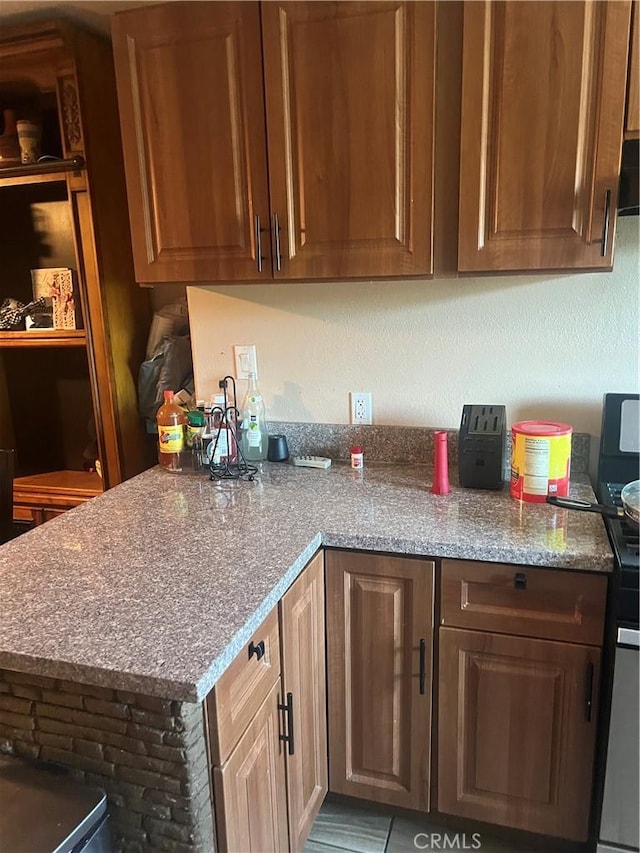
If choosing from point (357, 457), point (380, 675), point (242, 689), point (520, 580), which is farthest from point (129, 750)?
point (357, 457)

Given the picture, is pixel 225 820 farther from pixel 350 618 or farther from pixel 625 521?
pixel 625 521

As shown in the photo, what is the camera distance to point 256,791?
1.21 metres

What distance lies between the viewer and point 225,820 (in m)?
1.08

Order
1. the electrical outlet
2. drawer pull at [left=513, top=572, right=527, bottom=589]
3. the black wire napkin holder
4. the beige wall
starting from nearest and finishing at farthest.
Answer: drawer pull at [left=513, top=572, right=527, bottom=589]
the beige wall
the black wire napkin holder
the electrical outlet

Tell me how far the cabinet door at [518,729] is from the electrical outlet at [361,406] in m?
0.78

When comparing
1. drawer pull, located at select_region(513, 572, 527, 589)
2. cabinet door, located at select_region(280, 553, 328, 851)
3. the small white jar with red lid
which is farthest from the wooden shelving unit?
drawer pull, located at select_region(513, 572, 527, 589)

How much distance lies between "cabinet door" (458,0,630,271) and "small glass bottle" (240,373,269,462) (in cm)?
91

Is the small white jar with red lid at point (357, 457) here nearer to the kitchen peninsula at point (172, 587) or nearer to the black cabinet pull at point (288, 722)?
the kitchen peninsula at point (172, 587)

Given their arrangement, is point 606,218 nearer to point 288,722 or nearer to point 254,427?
point 254,427

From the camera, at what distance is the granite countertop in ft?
3.37

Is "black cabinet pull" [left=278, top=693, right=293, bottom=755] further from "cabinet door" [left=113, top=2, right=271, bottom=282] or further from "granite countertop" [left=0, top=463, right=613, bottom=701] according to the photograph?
"cabinet door" [left=113, top=2, right=271, bottom=282]

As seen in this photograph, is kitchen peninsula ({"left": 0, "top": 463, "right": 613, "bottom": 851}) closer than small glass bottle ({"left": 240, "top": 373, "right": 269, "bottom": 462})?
Yes

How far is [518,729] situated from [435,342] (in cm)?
110

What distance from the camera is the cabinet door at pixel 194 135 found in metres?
1.59
